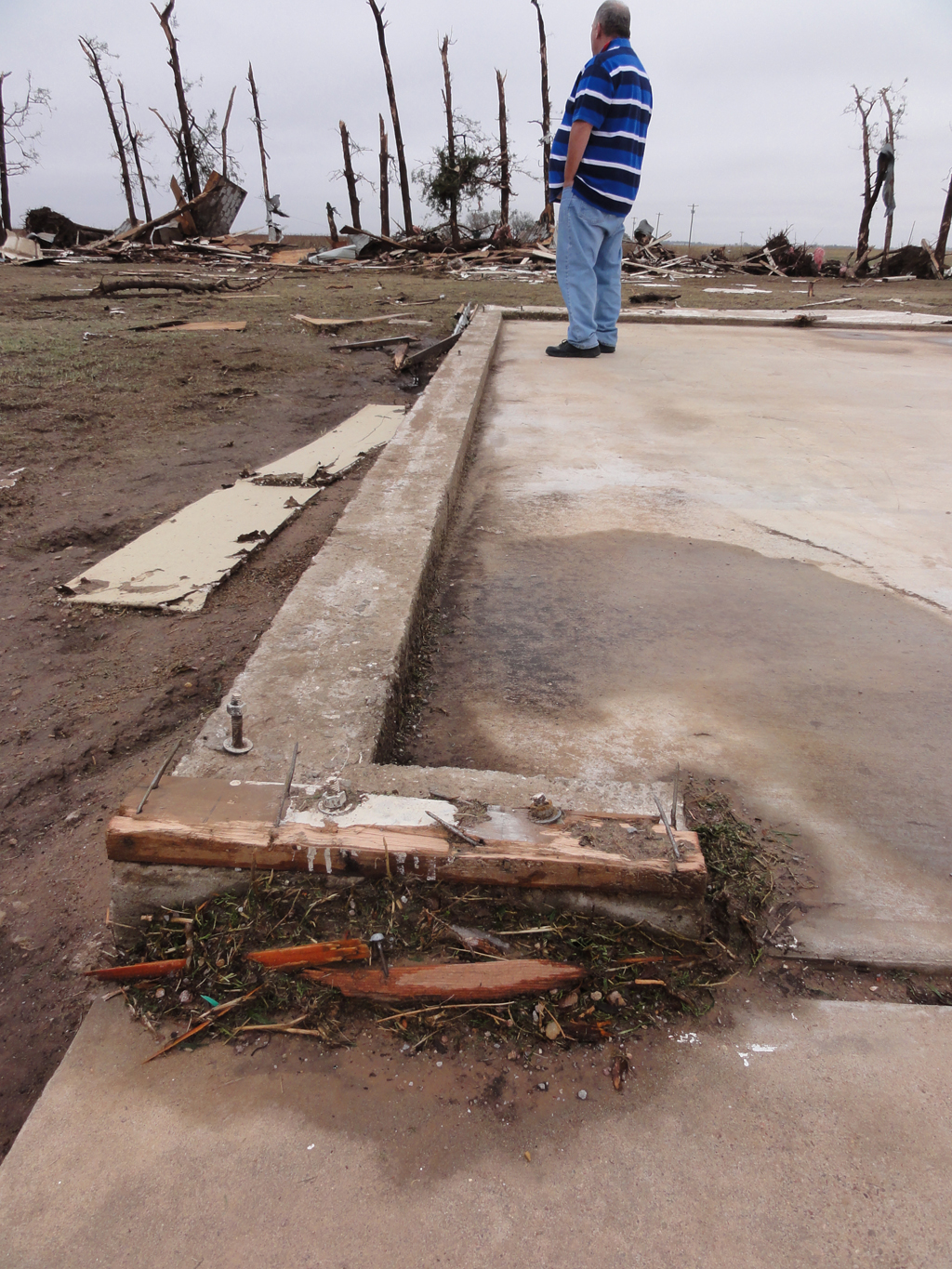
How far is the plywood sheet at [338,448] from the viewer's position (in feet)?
12.1

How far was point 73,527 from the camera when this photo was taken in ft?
10.2

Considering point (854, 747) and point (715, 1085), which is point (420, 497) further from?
point (715, 1085)

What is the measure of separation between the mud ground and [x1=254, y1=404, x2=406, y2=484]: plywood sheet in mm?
167

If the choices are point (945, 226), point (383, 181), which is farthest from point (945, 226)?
point (383, 181)

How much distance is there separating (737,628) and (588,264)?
3.91 meters

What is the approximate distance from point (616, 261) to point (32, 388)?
4.05 m

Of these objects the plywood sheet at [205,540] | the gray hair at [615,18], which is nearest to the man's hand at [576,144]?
the gray hair at [615,18]

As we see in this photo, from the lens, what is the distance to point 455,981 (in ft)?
3.73

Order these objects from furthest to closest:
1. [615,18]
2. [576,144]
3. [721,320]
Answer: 1. [721,320]
2. [576,144]
3. [615,18]

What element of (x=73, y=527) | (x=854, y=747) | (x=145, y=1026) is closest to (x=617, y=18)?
(x=73, y=527)

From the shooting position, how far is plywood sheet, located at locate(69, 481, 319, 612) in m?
2.54

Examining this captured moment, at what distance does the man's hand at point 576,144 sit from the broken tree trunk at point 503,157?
18939 millimetres

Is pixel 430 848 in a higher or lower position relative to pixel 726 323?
lower

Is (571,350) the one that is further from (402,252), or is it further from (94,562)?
(402,252)
